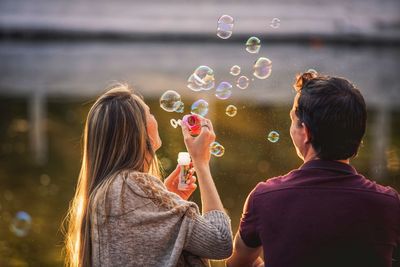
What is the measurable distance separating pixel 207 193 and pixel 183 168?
24 cm

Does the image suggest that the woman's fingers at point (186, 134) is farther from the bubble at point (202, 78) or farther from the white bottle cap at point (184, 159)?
the bubble at point (202, 78)

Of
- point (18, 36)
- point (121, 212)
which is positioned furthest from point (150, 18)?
point (121, 212)

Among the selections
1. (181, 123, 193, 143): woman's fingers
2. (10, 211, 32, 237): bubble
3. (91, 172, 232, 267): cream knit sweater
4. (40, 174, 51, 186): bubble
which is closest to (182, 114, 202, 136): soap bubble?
(181, 123, 193, 143): woman's fingers

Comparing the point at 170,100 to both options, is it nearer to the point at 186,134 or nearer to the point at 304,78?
the point at 186,134

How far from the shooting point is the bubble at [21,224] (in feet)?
14.5

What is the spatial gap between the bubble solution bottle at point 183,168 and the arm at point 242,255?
40 cm

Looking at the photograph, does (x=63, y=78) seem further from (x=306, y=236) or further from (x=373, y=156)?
(x=306, y=236)

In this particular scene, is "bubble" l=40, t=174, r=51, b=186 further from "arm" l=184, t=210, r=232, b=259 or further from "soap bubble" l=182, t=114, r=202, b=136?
"arm" l=184, t=210, r=232, b=259

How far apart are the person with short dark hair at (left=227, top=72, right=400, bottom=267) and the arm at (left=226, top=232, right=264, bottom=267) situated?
65mm

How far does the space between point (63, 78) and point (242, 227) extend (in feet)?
29.4

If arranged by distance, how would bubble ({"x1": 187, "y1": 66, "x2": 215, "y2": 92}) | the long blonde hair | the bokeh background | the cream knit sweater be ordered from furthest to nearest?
1. the bokeh background
2. bubble ({"x1": 187, "y1": 66, "x2": 215, "y2": 92})
3. the long blonde hair
4. the cream knit sweater

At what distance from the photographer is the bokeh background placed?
196 inches

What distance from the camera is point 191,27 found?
1512cm

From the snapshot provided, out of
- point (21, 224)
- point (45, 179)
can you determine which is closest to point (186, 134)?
point (21, 224)
